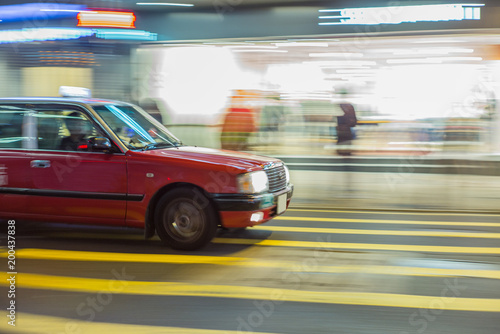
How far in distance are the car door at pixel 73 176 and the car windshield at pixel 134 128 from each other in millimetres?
216

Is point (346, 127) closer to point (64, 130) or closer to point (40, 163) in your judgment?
point (64, 130)

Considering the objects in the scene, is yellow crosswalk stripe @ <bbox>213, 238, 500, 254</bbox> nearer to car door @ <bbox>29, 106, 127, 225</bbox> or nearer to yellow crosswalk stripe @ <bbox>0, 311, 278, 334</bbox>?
car door @ <bbox>29, 106, 127, 225</bbox>

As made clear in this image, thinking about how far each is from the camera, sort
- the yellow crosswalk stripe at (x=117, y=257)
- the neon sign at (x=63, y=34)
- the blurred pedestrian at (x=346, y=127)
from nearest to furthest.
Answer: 1. the yellow crosswalk stripe at (x=117, y=257)
2. the blurred pedestrian at (x=346, y=127)
3. the neon sign at (x=63, y=34)

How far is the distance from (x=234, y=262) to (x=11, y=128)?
3.05 m

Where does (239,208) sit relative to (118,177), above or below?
below

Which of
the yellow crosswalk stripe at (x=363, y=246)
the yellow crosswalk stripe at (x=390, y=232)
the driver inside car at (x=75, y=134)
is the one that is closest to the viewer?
the yellow crosswalk stripe at (x=363, y=246)

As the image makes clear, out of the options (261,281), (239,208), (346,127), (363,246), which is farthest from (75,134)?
(346,127)

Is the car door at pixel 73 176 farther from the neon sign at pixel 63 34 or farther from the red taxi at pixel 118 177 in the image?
the neon sign at pixel 63 34

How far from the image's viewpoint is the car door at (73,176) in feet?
20.7

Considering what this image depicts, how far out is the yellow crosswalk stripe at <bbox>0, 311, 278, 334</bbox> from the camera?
12.8 ft

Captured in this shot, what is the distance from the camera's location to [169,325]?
4020mm

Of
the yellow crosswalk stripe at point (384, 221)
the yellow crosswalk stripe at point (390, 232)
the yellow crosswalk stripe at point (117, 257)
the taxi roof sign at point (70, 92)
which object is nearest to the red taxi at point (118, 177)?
the yellow crosswalk stripe at point (117, 257)

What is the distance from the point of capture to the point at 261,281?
5.11 meters

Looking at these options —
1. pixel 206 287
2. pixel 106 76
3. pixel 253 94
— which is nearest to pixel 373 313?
pixel 206 287
